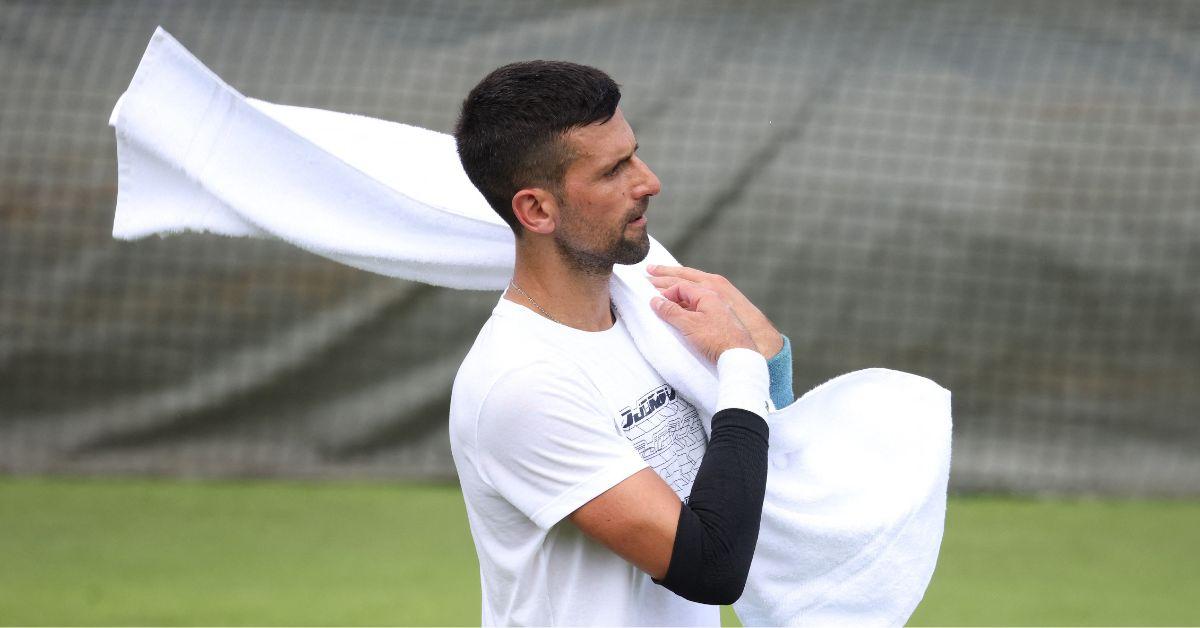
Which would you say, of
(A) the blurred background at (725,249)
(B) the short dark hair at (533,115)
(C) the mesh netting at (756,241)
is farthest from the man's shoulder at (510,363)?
(C) the mesh netting at (756,241)

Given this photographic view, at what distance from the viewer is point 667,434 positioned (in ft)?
7.19

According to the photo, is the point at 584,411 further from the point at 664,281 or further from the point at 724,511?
the point at 664,281

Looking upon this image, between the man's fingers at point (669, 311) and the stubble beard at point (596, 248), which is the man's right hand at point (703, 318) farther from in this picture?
the stubble beard at point (596, 248)

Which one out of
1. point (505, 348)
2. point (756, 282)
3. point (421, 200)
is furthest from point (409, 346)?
point (505, 348)

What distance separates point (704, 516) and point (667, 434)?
243 millimetres

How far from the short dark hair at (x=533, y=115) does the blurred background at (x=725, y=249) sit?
376 cm

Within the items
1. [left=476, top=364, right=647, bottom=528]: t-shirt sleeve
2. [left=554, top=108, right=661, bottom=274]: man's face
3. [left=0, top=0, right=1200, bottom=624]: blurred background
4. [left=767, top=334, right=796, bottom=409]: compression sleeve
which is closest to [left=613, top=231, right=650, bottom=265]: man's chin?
[left=554, top=108, right=661, bottom=274]: man's face

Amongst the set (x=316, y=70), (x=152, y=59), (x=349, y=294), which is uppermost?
(x=152, y=59)

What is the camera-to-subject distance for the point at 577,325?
2.20 metres

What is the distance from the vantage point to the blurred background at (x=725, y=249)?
603 cm

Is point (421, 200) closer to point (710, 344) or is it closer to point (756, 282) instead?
point (710, 344)

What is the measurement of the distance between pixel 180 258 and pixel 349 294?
0.70 meters

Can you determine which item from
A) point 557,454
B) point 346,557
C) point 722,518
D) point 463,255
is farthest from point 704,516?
point 346,557

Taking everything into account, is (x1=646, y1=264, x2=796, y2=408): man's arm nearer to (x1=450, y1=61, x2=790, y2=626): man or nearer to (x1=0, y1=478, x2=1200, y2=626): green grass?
(x1=450, y1=61, x2=790, y2=626): man
